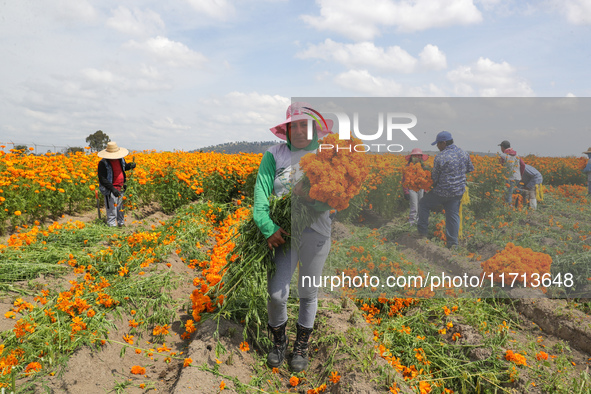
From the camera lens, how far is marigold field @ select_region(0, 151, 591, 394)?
254 cm

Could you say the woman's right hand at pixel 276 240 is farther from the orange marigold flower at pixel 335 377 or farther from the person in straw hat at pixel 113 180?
the person in straw hat at pixel 113 180

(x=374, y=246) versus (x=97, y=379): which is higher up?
(x=374, y=246)

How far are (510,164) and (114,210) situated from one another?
634 centimetres

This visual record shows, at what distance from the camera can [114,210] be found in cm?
670

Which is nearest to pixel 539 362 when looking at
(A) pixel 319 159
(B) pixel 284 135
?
(A) pixel 319 159

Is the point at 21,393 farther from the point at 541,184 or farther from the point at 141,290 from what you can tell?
the point at 541,184

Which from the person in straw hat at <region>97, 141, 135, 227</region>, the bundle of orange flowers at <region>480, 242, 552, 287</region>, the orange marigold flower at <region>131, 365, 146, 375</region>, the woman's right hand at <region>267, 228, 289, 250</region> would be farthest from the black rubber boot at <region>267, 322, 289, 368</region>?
the person in straw hat at <region>97, 141, 135, 227</region>

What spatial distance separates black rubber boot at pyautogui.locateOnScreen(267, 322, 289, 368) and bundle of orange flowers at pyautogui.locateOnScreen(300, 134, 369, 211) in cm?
104

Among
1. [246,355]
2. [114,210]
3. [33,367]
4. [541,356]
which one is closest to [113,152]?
[114,210]

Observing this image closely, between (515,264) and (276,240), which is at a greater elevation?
(276,240)

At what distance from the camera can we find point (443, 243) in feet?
9.13

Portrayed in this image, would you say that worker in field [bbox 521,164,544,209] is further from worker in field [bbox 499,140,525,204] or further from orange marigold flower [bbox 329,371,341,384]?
orange marigold flower [bbox 329,371,341,384]

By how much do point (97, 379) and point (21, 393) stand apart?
415 millimetres

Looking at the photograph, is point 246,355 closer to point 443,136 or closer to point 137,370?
point 137,370
